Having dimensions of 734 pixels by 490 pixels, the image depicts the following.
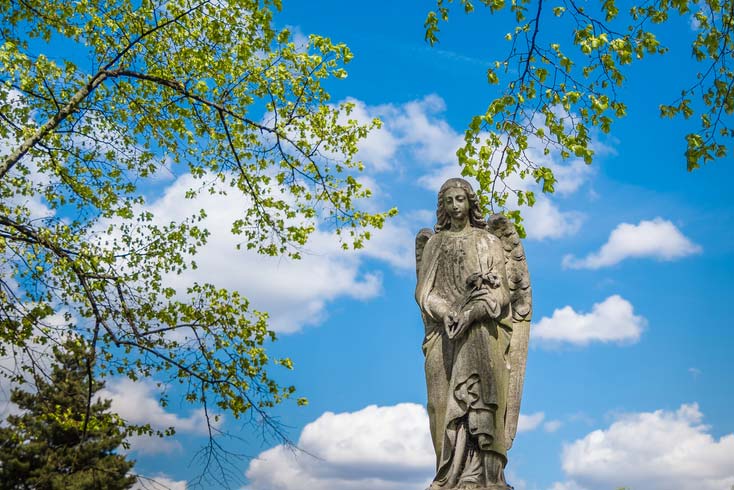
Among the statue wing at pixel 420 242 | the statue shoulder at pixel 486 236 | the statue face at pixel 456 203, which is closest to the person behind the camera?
the statue shoulder at pixel 486 236

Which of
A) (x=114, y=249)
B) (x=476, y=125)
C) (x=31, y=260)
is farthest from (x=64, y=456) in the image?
(x=476, y=125)

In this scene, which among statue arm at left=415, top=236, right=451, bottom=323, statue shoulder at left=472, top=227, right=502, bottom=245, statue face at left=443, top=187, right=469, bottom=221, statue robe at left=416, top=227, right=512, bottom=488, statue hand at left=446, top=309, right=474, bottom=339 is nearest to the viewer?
statue robe at left=416, top=227, right=512, bottom=488

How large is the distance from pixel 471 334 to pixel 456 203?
142 centimetres

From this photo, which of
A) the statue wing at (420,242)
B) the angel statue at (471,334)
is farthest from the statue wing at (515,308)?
the statue wing at (420,242)

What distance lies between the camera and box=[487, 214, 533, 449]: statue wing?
732 centimetres

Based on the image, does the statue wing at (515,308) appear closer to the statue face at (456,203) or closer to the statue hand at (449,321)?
the statue face at (456,203)

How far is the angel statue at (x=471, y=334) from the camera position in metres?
6.86

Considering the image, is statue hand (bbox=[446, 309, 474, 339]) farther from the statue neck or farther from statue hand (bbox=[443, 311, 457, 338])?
the statue neck

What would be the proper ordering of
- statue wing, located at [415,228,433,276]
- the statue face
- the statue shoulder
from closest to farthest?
the statue shoulder → the statue face → statue wing, located at [415,228,433,276]

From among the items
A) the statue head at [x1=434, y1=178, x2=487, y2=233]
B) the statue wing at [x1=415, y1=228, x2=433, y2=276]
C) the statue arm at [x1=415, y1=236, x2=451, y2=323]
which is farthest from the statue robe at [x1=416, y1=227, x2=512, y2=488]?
the statue wing at [x1=415, y1=228, x2=433, y2=276]

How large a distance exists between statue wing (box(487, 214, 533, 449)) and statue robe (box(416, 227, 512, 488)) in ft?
0.65

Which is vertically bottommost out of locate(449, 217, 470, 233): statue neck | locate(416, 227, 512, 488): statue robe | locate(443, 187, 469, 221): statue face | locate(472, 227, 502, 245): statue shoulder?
locate(416, 227, 512, 488): statue robe

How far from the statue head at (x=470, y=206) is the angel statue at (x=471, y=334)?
0.01 metres

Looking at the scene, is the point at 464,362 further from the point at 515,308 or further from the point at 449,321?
the point at 515,308
